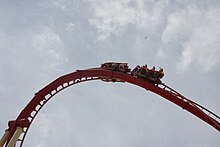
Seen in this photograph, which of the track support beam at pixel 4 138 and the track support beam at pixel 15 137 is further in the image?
the track support beam at pixel 4 138

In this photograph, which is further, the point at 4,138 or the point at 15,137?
the point at 4,138

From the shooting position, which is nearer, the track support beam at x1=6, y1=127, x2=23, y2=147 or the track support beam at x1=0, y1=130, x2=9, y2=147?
the track support beam at x1=6, y1=127, x2=23, y2=147

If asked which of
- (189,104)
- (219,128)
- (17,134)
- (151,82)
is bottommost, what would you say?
(17,134)

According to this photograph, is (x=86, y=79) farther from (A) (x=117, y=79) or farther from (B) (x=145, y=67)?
(B) (x=145, y=67)

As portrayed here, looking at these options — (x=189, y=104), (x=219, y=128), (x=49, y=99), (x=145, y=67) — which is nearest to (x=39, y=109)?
(x=49, y=99)

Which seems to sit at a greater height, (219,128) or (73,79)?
(73,79)

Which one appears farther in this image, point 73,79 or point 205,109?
point 73,79

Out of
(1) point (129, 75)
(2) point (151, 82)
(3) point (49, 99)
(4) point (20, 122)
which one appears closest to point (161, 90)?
(2) point (151, 82)

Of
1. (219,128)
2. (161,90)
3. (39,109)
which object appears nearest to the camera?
(219,128)

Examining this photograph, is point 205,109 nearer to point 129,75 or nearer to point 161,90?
point 161,90

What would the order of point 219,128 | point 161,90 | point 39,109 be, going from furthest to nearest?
point 39,109 < point 161,90 < point 219,128

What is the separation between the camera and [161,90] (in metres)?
16.1

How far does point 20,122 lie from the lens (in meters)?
16.6

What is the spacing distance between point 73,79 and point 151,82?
399cm
